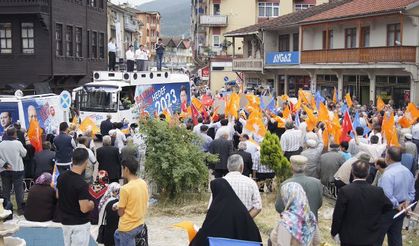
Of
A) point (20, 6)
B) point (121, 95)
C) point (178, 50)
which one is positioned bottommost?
point (121, 95)

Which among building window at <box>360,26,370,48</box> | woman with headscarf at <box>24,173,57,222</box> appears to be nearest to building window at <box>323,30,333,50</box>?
building window at <box>360,26,370,48</box>

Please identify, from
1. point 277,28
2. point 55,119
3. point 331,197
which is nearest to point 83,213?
point 331,197

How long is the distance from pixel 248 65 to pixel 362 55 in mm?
17456

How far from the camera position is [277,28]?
45500mm

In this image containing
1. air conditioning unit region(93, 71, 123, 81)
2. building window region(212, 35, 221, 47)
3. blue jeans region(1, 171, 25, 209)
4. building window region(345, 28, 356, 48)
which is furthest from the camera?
building window region(212, 35, 221, 47)

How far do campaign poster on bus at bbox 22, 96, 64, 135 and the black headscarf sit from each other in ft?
40.8

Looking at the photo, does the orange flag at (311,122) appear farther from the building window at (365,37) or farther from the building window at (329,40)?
the building window at (329,40)

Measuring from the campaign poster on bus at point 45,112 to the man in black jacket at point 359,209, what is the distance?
12838mm

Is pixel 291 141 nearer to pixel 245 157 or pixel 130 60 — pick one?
pixel 245 157

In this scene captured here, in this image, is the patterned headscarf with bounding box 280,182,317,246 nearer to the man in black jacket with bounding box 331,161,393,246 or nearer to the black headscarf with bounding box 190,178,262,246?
the black headscarf with bounding box 190,178,262,246

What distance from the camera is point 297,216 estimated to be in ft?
22.5

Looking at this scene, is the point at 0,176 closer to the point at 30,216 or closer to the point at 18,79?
the point at 30,216

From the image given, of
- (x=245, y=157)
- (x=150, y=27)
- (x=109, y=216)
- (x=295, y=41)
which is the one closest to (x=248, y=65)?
(x=295, y=41)

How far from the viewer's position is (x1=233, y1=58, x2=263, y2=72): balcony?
157ft
